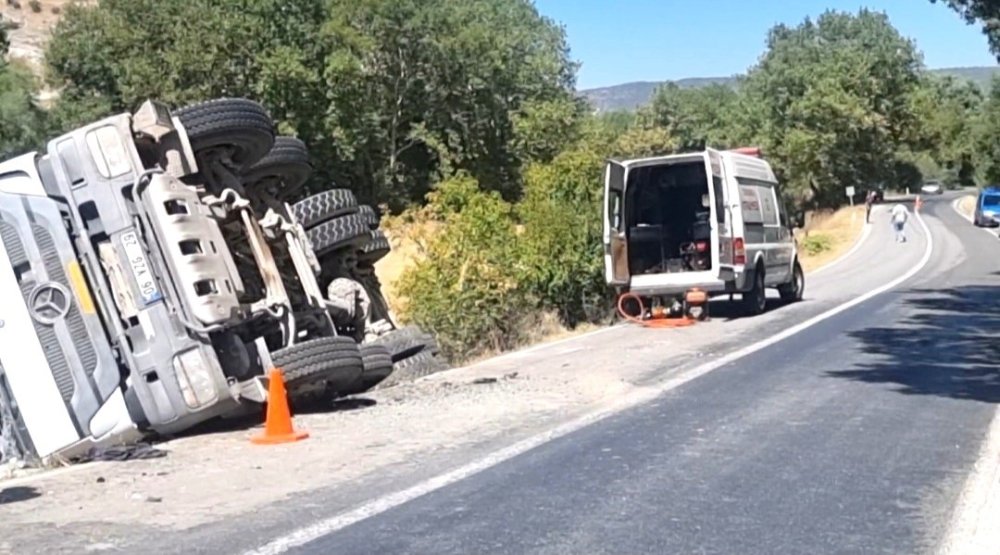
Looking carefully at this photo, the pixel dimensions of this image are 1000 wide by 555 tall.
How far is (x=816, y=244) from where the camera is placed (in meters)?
51.7

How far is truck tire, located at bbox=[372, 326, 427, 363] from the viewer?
46.9 feet

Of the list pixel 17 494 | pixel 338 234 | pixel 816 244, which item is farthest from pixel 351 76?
pixel 17 494

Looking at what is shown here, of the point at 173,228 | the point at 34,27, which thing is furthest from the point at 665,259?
the point at 34,27

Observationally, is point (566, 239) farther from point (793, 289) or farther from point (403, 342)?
point (403, 342)

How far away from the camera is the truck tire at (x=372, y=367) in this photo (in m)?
12.5

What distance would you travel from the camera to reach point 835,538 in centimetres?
654

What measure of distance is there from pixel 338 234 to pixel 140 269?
4013 mm

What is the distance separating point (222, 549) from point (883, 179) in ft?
295

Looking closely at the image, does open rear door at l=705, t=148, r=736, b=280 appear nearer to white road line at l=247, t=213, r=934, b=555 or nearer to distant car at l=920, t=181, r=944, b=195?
white road line at l=247, t=213, r=934, b=555

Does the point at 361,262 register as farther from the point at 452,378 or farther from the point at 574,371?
the point at 574,371

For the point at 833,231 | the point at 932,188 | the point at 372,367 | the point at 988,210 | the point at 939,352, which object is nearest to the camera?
the point at 372,367

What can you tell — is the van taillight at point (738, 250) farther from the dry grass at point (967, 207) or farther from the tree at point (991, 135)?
the dry grass at point (967, 207)

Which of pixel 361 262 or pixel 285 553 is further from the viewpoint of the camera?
pixel 361 262

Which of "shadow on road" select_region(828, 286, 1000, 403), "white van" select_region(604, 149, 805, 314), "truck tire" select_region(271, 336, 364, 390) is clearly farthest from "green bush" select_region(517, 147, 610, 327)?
"truck tire" select_region(271, 336, 364, 390)
